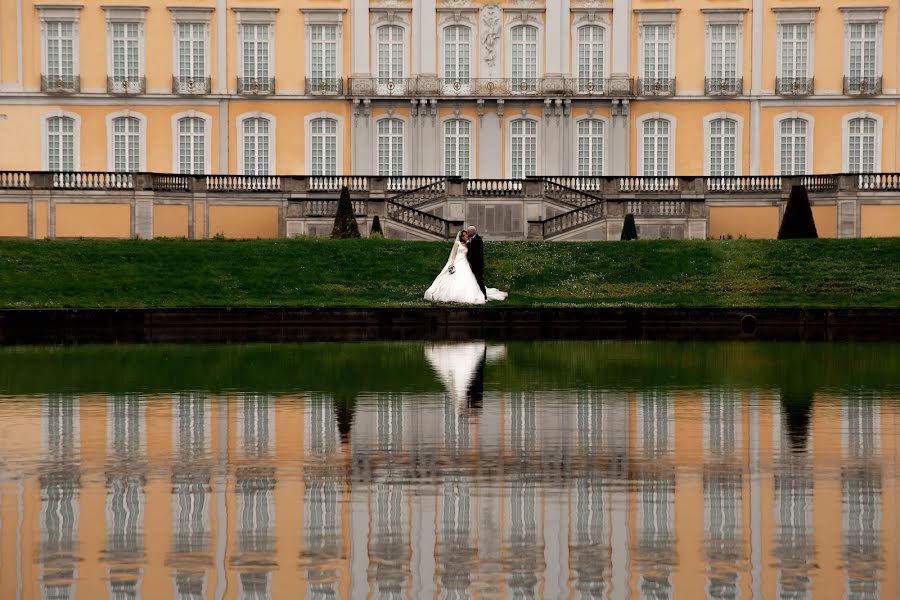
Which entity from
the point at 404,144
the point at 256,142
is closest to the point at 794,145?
the point at 404,144

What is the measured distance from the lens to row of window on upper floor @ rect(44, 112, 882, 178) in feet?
178

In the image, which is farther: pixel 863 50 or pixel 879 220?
pixel 863 50

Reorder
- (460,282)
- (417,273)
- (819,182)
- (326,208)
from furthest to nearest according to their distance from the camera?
(819,182), (326,208), (417,273), (460,282)

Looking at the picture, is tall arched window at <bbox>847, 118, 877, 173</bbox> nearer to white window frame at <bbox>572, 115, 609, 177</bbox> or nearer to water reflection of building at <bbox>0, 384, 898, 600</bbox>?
white window frame at <bbox>572, 115, 609, 177</bbox>

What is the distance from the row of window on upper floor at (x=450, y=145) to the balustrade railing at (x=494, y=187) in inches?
285

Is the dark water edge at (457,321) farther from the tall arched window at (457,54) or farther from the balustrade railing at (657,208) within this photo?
the tall arched window at (457,54)

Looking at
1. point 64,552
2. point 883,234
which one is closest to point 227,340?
point 64,552

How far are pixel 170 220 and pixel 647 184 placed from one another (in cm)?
1351

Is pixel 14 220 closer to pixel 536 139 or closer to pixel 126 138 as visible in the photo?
pixel 126 138

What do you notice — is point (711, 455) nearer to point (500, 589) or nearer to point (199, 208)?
point (500, 589)

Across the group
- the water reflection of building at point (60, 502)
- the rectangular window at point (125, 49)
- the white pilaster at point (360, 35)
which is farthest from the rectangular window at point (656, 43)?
the water reflection of building at point (60, 502)

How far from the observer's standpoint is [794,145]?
5444cm

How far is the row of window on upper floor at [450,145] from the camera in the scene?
54.3 m

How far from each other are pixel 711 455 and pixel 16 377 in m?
9.15
